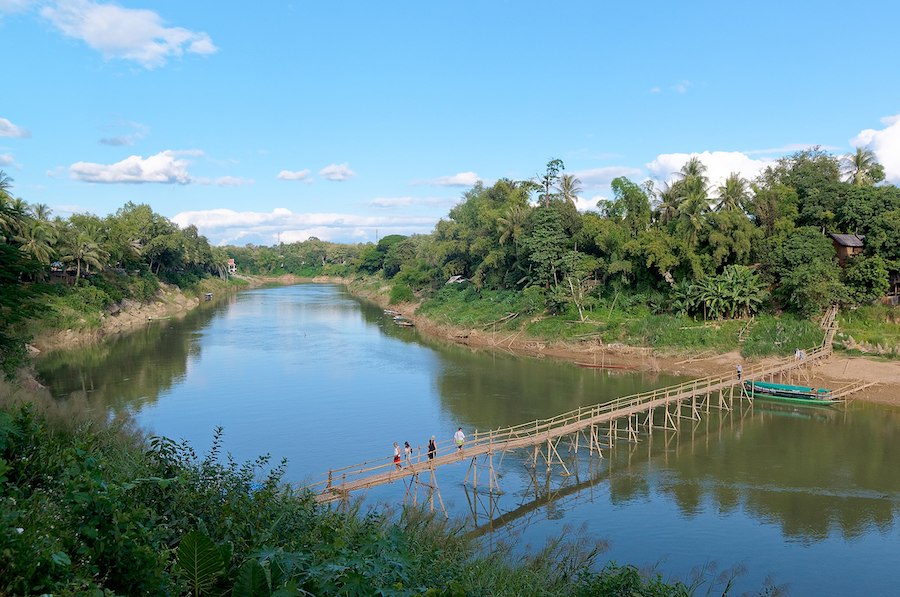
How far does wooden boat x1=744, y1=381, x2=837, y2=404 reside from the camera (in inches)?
1357

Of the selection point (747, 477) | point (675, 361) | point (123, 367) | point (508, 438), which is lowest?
point (747, 477)

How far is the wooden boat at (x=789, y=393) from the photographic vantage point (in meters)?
34.5

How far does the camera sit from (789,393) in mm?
35375

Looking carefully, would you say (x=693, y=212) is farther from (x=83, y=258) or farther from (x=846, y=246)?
(x=83, y=258)

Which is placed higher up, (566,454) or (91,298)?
(91,298)

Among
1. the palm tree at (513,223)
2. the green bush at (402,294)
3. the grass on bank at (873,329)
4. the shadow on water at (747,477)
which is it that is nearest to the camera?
the shadow on water at (747,477)

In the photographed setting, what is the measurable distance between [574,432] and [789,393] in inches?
562

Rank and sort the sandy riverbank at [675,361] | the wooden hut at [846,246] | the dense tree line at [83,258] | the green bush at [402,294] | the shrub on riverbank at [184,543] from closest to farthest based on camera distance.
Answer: the shrub on riverbank at [184,543]
the dense tree line at [83,258]
the sandy riverbank at [675,361]
the wooden hut at [846,246]
the green bush at [402,294]

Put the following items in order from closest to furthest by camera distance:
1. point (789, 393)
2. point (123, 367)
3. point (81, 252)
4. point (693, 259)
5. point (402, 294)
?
point (789, 393), point (123, 367), point (693, 259), point (81, 252), point (402, 294)

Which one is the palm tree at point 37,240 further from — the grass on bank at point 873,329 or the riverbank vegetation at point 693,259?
the grass on bank at point 873,329

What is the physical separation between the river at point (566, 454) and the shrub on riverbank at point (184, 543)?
320 inches

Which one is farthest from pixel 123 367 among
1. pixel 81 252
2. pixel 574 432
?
pixel 574 432

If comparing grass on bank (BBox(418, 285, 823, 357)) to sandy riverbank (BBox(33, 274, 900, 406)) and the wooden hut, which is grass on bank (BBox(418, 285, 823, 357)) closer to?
sandy riverbank (BBox(33, 274, 900, 406))

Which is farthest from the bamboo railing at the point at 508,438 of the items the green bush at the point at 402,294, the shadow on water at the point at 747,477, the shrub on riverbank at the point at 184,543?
the green bush at the point at 402,294
